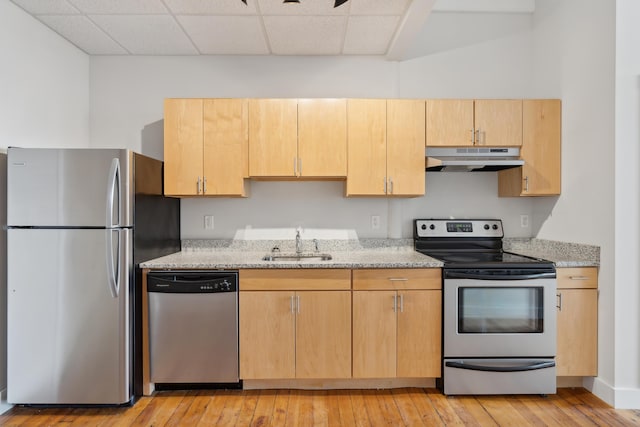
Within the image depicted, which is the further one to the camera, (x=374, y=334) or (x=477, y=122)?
(x=477, y=122)

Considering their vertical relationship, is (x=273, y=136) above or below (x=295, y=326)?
above

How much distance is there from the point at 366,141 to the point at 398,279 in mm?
1055

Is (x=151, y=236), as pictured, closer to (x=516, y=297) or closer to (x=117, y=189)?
(x=117, y=189)

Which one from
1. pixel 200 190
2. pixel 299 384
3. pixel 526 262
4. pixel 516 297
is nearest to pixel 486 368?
pixel 516 297

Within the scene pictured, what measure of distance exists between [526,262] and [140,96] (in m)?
3.29

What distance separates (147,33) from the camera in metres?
2.98

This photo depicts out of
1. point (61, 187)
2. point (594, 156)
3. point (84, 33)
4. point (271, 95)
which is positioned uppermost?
point (84, 33)

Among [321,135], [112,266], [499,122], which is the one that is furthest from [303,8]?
[112,266]

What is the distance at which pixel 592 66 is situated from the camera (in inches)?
105

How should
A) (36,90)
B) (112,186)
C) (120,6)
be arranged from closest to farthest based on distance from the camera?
(112,186), (120,6), (36,90)

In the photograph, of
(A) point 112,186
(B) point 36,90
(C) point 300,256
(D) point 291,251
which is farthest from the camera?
(D) point 291,251

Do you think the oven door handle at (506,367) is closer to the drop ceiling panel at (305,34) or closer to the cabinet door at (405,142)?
the cabinet door at (405,142)

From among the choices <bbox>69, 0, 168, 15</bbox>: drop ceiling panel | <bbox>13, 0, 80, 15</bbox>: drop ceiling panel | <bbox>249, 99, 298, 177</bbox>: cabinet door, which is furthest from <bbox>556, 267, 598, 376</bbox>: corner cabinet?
<bbox>13, 0, 80, 15</bbox>: drop ceiling panel

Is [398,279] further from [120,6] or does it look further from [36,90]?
[36,90]
